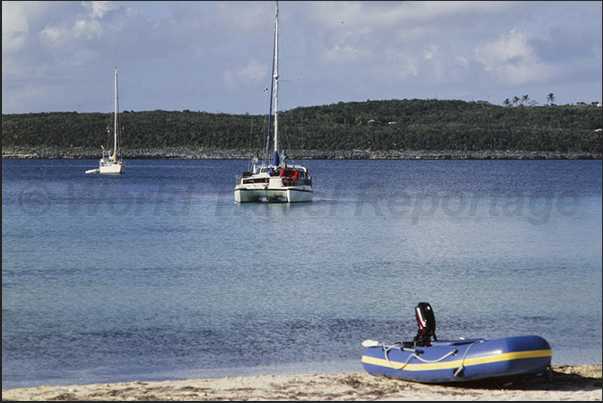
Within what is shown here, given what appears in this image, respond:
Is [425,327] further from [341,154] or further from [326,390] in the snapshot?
[341,154]

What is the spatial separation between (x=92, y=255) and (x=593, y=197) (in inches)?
1477

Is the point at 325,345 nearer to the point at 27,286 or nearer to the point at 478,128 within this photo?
the point at 27,286

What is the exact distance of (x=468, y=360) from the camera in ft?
30.2

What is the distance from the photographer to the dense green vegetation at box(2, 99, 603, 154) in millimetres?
140750

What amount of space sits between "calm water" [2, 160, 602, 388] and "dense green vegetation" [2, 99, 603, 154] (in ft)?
313

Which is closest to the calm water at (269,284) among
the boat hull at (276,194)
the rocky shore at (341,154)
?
the boat hull at (276,194)

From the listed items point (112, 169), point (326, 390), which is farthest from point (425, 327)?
point (112, 169)

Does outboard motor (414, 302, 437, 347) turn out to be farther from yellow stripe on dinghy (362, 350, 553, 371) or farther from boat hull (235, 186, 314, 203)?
boat hull (235, 186, 314, 203)

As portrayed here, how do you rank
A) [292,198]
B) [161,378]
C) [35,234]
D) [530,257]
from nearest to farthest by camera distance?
[161,378]
[530,257]
[35,234]
[292,198]

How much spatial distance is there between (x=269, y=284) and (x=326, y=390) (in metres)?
9.77

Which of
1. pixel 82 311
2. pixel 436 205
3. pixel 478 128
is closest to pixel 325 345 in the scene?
pixel 82 311

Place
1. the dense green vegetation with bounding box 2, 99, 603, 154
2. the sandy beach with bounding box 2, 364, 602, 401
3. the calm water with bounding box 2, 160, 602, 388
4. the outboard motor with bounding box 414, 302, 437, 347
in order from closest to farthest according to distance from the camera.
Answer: the sandy beach with bounding box 2, 364, 602, 401
the outboard motor with bounding box 414, 302, 437, 347
the calm water with bounding box 2, 160, 602, 388
the dense green vegetation with bounding box 2, 99, 603, 154

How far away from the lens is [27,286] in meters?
18.2

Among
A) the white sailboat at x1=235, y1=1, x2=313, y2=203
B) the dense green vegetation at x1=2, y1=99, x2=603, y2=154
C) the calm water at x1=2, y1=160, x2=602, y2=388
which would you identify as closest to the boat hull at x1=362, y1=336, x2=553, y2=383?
the calm water at x1=2, y1=160, x2=602, y2=388
